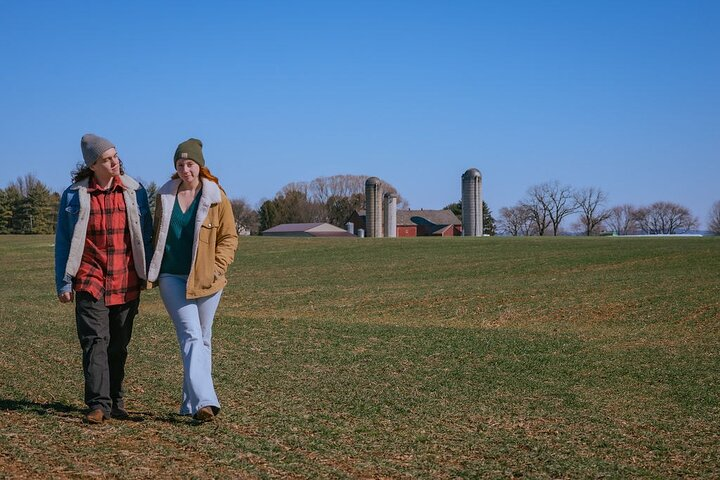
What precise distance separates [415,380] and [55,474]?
4.80 meters

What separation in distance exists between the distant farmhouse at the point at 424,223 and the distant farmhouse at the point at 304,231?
4147mm

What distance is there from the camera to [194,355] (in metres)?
6.67

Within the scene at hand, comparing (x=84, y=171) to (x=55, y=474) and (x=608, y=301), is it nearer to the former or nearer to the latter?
(x=55, y=474)

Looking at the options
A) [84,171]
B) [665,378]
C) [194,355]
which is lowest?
[665,378]

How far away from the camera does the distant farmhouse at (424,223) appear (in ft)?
381

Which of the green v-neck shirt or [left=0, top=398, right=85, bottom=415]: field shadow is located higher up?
the green v-neck shirt

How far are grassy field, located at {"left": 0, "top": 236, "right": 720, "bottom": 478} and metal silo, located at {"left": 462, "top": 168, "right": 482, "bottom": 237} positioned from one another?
186 ft

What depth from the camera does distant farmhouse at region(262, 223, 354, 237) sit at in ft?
359

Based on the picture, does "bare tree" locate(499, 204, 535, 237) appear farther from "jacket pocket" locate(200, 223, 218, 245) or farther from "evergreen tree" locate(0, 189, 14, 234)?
"jacket pocket" locate(200, 223, 218, 245)

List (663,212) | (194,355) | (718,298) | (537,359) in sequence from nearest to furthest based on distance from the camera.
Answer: (194,355)
(537,359)
(718,298)
(663,212)

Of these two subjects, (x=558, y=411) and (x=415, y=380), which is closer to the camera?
(x=558, y=411)

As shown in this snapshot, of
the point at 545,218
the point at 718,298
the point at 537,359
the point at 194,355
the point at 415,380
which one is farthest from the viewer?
the point at 545,218

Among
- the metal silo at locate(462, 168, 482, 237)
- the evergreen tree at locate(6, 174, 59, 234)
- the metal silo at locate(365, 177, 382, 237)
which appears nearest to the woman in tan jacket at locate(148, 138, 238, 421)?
the metal silo at locate(365, 177, 382, 237)

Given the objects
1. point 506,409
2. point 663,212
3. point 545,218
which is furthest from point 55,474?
point 663,212
